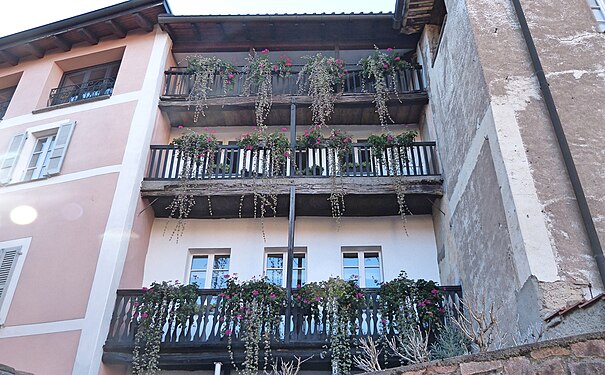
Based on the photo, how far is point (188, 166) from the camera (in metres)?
11.6

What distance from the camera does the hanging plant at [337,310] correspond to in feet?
30.1

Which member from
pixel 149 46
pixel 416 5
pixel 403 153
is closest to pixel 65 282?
pixel 149 46

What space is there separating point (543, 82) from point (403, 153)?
3.74m

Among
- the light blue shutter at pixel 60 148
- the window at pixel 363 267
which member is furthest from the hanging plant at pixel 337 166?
the light blue shutter at pixel 60 148

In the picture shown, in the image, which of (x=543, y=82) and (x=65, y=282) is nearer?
(x=543, y=82)

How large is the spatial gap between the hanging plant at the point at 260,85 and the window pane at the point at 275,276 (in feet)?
10.9

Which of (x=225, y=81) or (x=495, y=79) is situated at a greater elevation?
(x=225, y=81)

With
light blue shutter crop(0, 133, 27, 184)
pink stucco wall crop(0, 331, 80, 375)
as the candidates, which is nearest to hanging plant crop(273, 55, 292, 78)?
light blue shutter crop(0, 133, 27, 184)

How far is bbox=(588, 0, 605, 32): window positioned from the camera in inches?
354

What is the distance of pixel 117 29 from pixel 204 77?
112 inches

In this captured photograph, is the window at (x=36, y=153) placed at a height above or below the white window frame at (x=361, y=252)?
above

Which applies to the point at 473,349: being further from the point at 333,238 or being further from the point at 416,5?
the point at 416,5

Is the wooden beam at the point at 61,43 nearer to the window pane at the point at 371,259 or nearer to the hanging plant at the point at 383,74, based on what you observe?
the hanging plant at the point at 383,74

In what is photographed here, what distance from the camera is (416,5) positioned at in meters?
12.2
